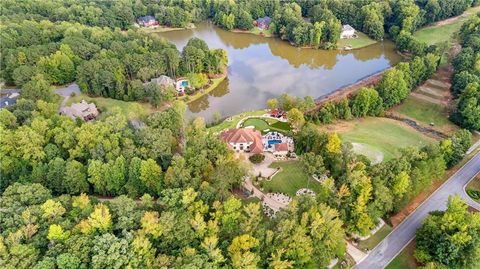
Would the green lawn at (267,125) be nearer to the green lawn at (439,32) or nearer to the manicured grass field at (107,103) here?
the manicured grass field at (107,103)

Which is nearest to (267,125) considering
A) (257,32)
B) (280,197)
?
(280,197)

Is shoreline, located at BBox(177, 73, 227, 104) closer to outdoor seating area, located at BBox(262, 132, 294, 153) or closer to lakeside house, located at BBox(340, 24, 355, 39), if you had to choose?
outdoor seating area, located at BBox(262, 132, 294, 153)

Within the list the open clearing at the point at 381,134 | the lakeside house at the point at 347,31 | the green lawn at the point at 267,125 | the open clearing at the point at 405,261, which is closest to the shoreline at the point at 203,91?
the green lawn at the point at 267,125

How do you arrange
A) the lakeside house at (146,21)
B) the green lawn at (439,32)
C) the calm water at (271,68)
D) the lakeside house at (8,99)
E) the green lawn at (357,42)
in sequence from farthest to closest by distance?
the lakeside house at (146,21) → the green lawn at (439,32) → the green lawn at (357,42) → the calm water at (271,68) → the lakeside house at (8,99)

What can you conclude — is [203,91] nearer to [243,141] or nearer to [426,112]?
[243,141]

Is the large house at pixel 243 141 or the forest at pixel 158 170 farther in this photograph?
the large house at pixel 243 141

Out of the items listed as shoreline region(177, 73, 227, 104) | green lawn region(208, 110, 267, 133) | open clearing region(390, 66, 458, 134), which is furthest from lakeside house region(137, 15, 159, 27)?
open clearing region(390, 66, 458, 134)
